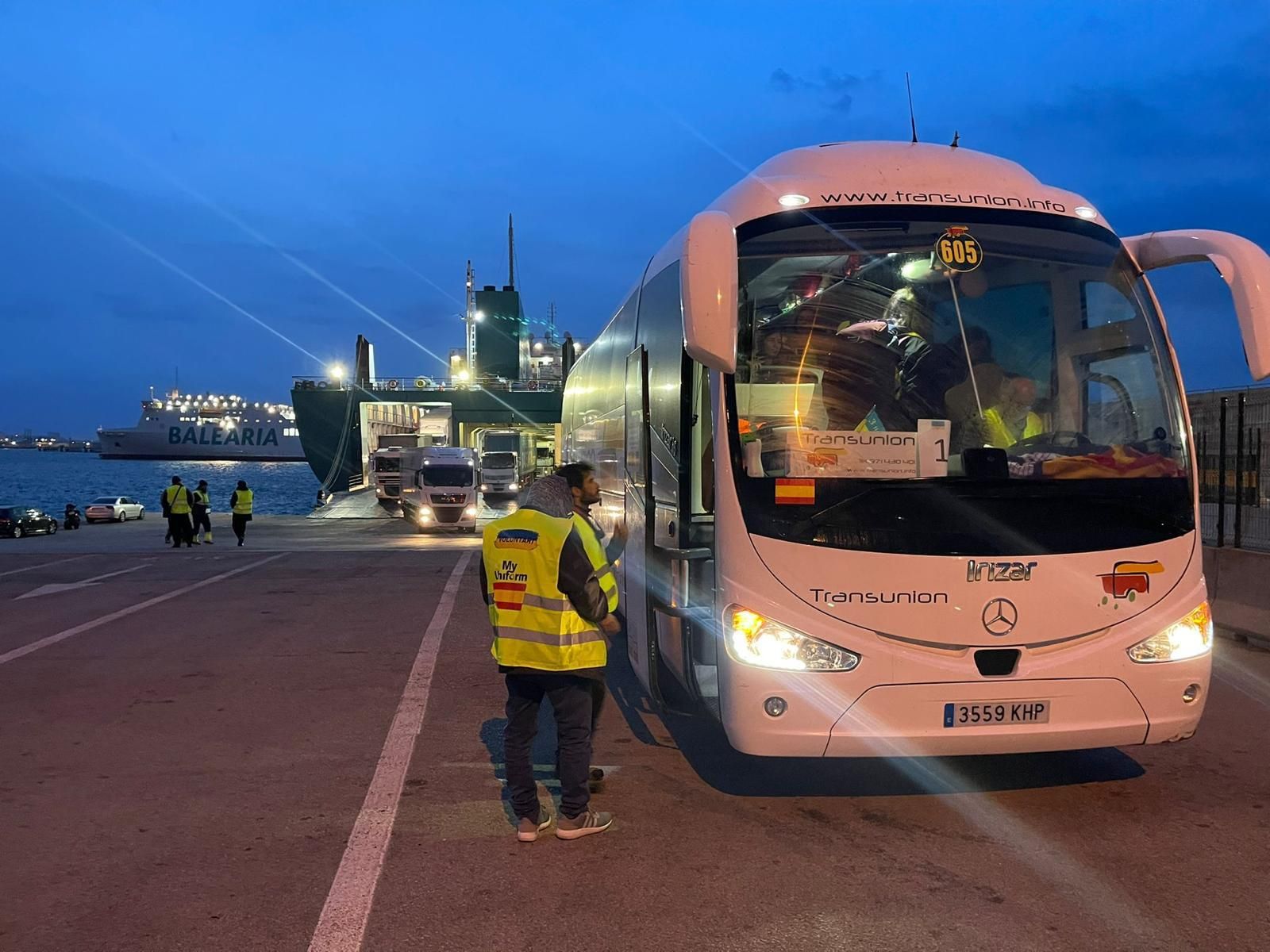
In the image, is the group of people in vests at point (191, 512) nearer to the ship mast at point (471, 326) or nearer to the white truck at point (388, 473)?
the white truck at point (388, 473)

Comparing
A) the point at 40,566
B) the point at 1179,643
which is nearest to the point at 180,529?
the point at 40,566

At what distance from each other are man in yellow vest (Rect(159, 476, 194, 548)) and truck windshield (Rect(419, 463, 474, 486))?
937 cm

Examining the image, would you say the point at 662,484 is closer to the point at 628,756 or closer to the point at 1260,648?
the point at 628,756

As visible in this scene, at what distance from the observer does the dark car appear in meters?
32.9

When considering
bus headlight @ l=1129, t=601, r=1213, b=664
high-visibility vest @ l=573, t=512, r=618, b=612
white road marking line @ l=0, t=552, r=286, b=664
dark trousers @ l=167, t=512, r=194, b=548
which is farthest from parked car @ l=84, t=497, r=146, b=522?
bus headlight @ l=1129, t=601, r=1213, b=664

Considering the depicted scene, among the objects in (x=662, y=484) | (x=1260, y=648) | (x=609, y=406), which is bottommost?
(x=1260, y=648)

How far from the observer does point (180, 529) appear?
81.8 ft

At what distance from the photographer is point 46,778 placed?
6.25m

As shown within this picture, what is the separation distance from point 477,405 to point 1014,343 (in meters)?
57.8

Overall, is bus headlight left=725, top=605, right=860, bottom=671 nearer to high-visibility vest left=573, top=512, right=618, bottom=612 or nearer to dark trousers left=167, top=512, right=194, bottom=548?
high-visibility vest left=573, top=512, right=618, bottom=612

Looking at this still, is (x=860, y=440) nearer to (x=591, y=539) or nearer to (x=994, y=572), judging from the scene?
(x=994, y=572)

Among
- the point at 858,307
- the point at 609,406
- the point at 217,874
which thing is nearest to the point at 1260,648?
the point at 609,406

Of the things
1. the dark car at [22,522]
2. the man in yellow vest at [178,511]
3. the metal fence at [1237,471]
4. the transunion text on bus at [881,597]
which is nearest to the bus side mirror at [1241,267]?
the transunion text on bus at [881,597]

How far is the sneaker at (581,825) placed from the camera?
516cm
